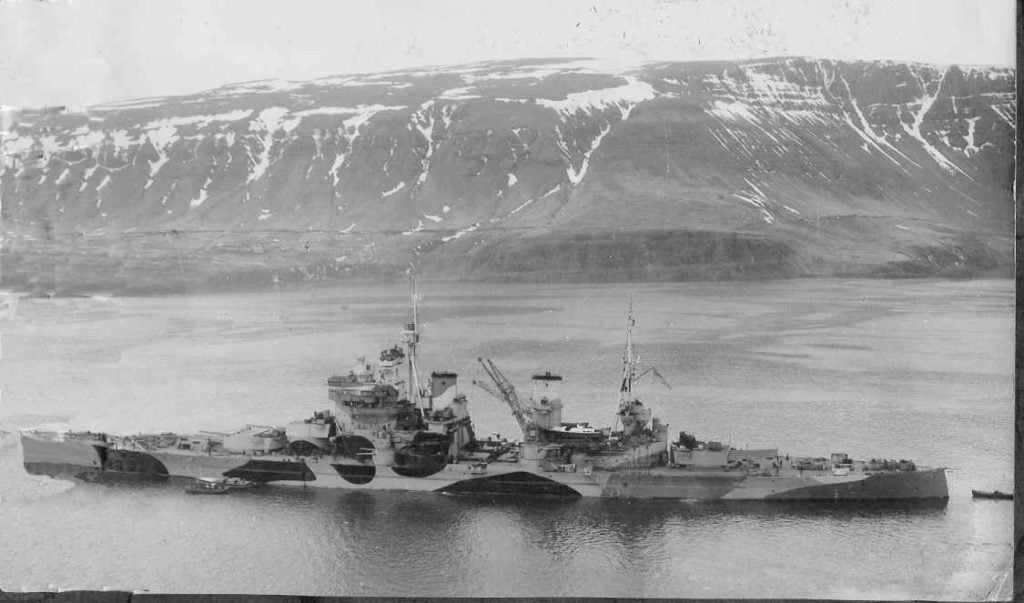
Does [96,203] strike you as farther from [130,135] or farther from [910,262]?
[910,262]

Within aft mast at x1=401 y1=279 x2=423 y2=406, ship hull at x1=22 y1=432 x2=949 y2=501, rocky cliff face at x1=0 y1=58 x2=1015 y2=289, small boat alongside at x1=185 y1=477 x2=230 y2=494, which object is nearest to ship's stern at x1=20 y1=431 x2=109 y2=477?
ship hull at x1=22 y1=432 x2=949 y2=501

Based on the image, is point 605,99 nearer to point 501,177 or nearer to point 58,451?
point 501,177

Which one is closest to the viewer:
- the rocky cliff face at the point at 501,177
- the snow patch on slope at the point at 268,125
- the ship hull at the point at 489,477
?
Result: the ship hull at the point at 489,477

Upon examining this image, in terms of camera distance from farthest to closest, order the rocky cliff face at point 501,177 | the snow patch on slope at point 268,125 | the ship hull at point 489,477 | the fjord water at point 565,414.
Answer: the snow patch on slope at point 268,125
the rocky cliff face at point 501,177
the ship hull at point 489,477
the fjord water at point 565,414

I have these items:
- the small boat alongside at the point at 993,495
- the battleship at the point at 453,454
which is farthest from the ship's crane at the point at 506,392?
the small boat alongside at the point at 993,495

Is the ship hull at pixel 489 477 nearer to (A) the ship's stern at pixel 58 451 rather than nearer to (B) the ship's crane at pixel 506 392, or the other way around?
(A) the ship's stern at pixel 58 451
